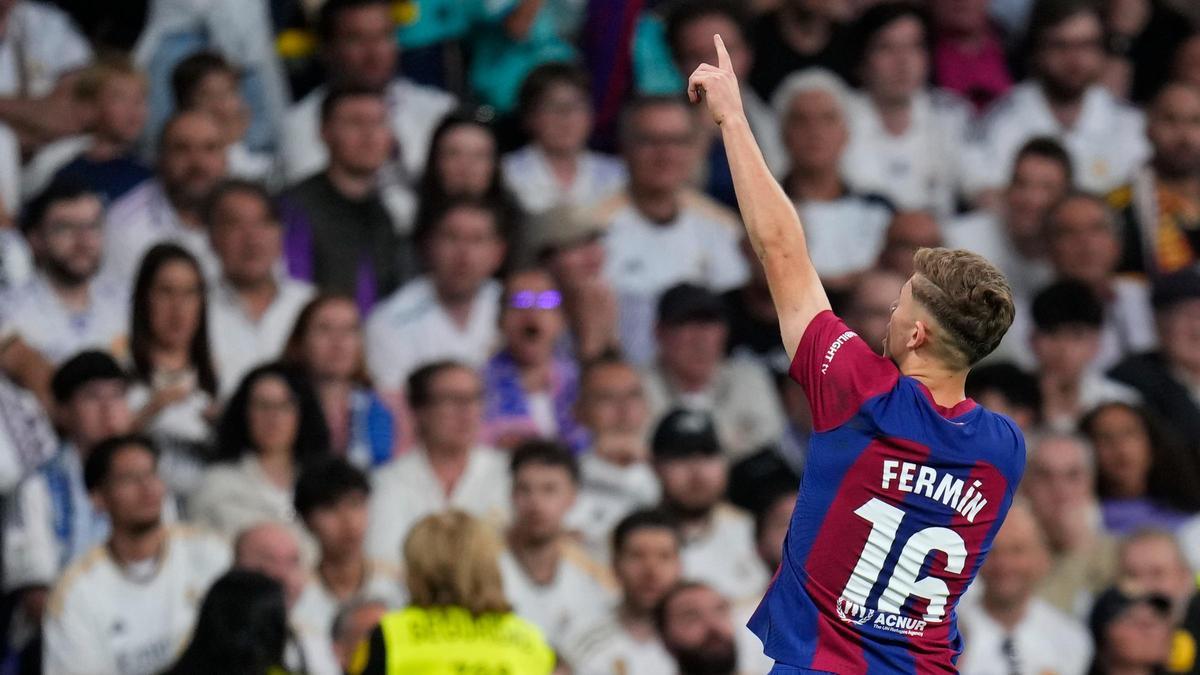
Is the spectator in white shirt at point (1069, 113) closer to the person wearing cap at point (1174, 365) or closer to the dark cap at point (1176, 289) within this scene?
the dark cap at point (1176, 289)

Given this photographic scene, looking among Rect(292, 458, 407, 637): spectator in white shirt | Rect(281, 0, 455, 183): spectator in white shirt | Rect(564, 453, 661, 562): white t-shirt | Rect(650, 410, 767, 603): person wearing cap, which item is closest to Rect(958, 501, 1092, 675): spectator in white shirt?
Rect(650, 410, 767, 603): person wearing cap

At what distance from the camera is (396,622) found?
22.4ft

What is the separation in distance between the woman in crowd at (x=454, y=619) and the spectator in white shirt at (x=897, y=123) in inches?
160

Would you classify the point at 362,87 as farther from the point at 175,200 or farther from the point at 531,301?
the point at 531,301

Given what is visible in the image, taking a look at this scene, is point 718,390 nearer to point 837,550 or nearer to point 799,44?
point 799,44

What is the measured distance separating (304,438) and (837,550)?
417cm

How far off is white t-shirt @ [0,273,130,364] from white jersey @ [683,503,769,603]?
101 inches

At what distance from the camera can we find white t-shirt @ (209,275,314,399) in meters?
8.75

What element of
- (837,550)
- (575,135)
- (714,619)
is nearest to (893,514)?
(837,550)

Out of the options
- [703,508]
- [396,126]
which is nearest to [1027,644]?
[703,508]

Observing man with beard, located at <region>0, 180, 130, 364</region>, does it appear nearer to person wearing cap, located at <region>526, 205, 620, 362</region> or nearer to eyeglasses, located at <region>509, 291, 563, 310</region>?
eyeglasses, located at <region>509, 291, 563, 310</region>

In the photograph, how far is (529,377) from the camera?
9109mm

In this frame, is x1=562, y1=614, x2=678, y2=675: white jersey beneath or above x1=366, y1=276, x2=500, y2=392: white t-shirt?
beneath

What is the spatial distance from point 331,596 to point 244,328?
1.38 meters
